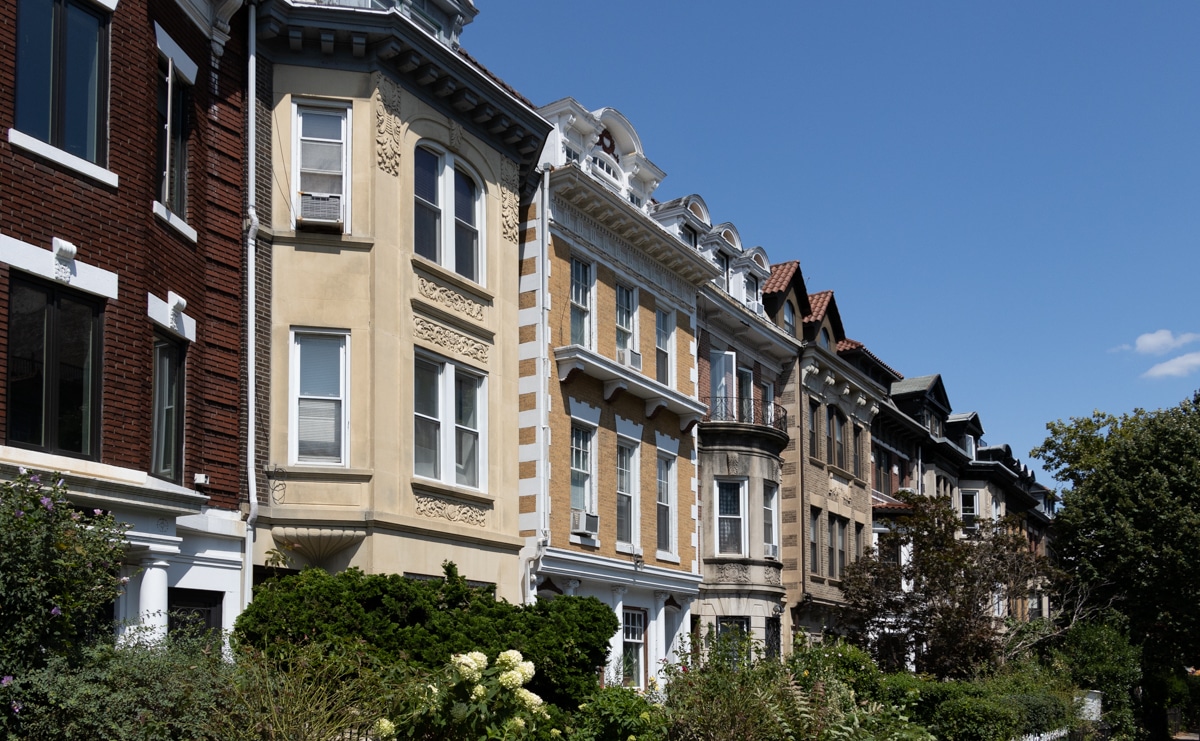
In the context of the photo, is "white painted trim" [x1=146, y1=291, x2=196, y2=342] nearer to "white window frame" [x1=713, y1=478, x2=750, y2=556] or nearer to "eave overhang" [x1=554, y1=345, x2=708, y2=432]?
"eave overhang" [x1=554, y1=345, x2=708, y2=432]

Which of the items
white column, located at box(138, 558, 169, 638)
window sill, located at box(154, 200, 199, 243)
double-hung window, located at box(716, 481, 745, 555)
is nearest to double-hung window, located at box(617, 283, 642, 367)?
double-hung window, located at box(716, 481, 745, 555)

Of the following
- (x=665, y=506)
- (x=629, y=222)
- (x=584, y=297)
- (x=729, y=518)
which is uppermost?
(x=629, y=222)

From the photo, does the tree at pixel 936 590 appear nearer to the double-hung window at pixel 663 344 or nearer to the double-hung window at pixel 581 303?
the double-hung window at pixel 663 344

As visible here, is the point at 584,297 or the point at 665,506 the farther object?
the point at 665,506

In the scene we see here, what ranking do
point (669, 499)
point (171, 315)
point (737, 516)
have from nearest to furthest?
point (171, 315)
point (669, 499)
point (737, 516)

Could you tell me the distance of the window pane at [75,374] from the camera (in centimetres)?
1309

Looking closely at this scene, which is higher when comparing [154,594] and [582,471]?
[582,471]

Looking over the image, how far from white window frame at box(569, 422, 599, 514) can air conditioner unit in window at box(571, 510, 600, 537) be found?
160 mm

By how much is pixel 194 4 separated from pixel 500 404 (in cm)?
770

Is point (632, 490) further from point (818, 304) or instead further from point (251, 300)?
point (818, 304)

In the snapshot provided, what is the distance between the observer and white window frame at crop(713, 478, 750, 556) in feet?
99.0

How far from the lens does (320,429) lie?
17.6 metres

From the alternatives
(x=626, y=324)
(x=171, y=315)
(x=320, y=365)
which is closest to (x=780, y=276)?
(x=626, y=324)

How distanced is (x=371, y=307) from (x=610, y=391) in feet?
26.2
